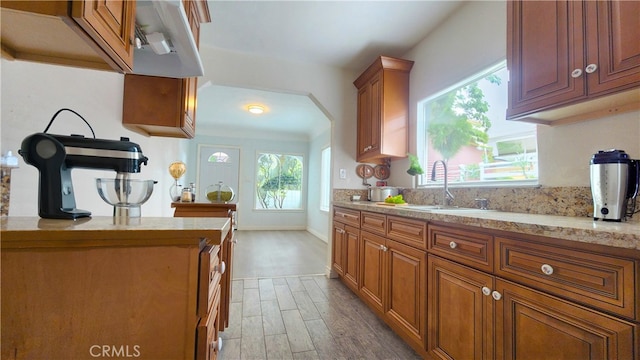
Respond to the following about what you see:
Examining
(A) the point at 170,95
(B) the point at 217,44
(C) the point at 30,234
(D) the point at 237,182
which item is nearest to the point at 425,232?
(C) the point at 30,234

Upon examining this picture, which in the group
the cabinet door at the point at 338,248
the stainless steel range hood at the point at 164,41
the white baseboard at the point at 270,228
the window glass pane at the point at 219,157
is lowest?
the white baseboard at the point at 270,228

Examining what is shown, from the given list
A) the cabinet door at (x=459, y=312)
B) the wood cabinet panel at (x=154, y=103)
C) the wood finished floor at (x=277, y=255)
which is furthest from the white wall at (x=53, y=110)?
the wood finished floor at (x=277, y=255)

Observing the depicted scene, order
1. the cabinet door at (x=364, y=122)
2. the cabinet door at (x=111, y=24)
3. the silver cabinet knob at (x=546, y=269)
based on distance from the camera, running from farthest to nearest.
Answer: the cabinet door at (x=364, y=122), the silver cabinet knob at (x=546, y=269), the cabinet door at (x=111, y=24)

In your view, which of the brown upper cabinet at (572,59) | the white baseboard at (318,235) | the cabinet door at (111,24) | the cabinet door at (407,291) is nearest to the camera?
the cabinet door at (111,24)

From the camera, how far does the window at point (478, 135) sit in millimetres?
1792

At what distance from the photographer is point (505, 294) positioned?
1.09 m

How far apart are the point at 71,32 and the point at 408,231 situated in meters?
1.75

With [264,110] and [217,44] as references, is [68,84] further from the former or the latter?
[264,110]

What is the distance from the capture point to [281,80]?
3.04 metres

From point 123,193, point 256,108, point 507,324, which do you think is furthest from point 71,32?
point 256,108

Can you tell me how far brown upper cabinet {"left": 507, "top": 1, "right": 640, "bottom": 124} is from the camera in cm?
102

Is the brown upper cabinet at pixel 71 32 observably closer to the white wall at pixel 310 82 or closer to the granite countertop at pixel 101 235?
the granite countertop at pixel 101 235

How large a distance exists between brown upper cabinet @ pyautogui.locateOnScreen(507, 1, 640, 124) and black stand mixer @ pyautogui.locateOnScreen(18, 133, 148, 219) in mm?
1796

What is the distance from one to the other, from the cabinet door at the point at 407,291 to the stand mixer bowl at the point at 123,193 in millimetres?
1437
